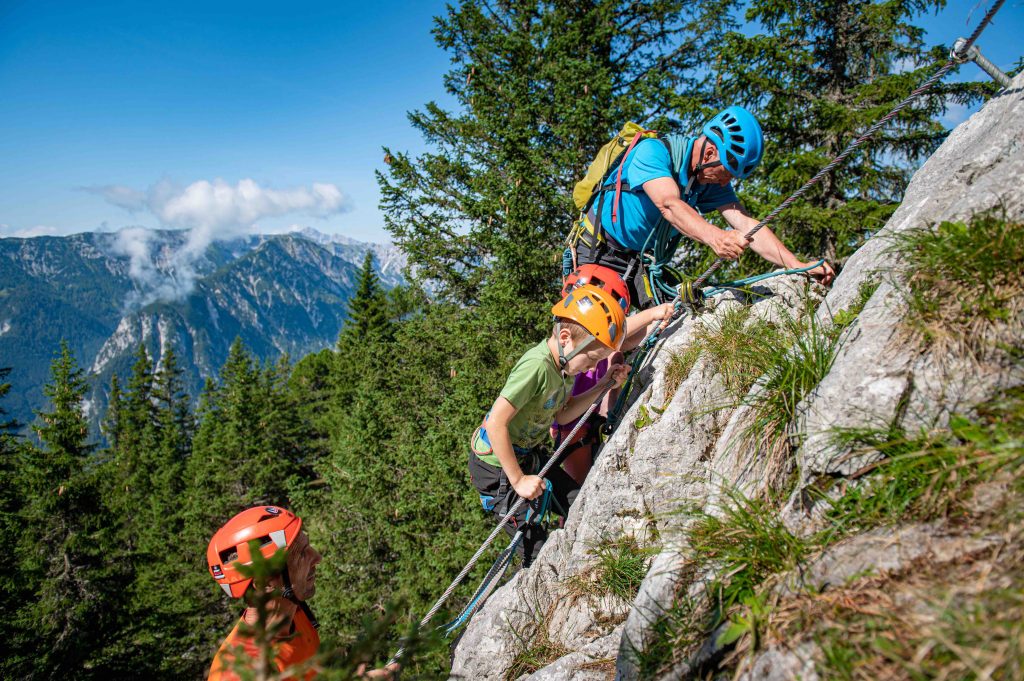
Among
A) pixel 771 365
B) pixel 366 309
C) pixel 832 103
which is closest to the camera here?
pixel 771 365

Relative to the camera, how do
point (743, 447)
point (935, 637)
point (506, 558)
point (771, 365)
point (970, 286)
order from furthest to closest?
point (506, 558) < point (771, 365) < point (743, 447) < point (970, 286) < point (935, 637)

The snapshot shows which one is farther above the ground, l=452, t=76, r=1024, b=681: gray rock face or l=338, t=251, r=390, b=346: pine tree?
l=338, t=251, r=390, b=346: pine tree

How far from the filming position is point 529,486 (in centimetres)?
413

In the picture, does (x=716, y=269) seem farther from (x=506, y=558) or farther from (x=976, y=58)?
(x=506, y=558)

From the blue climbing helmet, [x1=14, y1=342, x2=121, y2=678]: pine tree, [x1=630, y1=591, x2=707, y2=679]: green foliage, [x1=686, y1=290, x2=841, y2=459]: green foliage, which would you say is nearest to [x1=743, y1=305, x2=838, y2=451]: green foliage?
[x1=686, y1=290, x2=841, y2=459]: green foliage

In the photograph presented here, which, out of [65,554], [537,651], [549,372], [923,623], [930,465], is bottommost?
[537,651]

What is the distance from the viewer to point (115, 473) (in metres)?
46.2

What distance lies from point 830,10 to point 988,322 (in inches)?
457

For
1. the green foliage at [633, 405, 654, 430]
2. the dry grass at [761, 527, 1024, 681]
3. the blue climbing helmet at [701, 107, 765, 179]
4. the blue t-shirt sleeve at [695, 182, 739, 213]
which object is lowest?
the dry grass at [761, 527, 1024, 681]

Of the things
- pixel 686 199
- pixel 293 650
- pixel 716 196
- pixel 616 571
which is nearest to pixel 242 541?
pixel 293 650

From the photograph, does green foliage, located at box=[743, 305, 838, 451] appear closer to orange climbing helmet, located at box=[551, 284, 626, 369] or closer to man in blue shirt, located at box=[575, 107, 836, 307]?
orange climbing helmet, located at box=[551, 284, 626, 369]

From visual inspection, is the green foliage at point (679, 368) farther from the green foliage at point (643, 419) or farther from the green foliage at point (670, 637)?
the green foliage at point (670, 637)

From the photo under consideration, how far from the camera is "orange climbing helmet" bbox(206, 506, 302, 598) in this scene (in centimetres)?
354

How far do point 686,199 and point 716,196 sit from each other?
43cm
